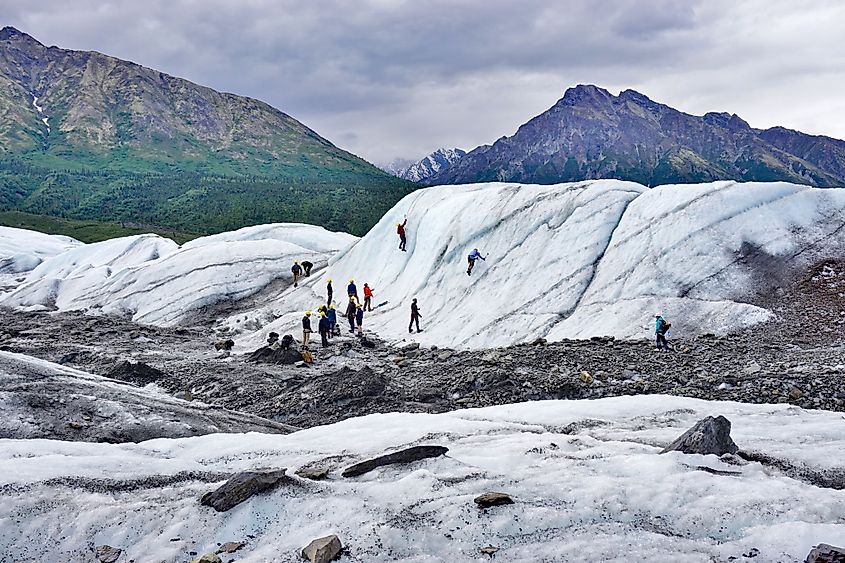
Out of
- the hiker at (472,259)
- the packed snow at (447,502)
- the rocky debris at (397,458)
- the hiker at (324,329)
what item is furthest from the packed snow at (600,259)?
the rocky debris at (397,458)

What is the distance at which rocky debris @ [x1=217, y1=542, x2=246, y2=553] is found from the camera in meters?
6.74

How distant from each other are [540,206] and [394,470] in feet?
71.9

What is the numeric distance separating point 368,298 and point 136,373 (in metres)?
12.6

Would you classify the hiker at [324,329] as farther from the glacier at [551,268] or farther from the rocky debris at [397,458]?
the rocky debris at [397,458]

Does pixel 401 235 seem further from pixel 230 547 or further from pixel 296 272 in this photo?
pixel 230 547

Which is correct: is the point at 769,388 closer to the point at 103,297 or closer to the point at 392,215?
the point at 392,215

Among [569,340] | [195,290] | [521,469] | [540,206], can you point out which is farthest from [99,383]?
[195,290]

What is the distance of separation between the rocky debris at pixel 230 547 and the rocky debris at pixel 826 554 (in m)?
5.77

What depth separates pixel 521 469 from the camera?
8523mm

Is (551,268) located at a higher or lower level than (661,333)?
higher

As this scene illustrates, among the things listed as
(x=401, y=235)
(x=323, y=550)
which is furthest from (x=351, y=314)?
(x=323, y=550)

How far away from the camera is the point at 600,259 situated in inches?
967

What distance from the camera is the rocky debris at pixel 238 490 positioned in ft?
24.6

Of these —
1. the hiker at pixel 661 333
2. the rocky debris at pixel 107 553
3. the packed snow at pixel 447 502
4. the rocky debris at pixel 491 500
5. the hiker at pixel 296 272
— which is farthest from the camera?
the hiker at pixel 296 272
